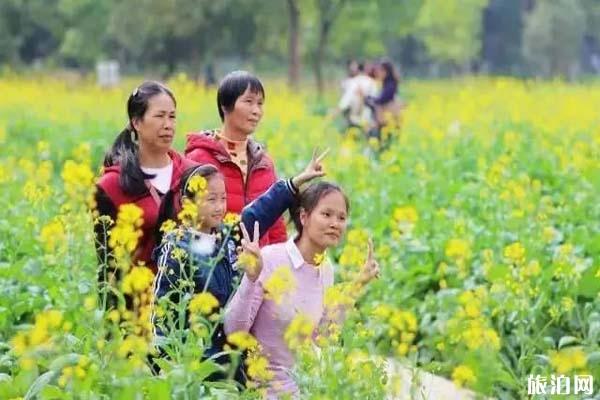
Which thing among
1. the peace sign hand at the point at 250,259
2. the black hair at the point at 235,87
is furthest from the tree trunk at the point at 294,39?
the peace sign hand at the point at 250,259

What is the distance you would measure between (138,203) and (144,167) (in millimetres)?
157

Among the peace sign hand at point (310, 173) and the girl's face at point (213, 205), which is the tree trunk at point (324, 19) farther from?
the girl's face at point (213, 205)

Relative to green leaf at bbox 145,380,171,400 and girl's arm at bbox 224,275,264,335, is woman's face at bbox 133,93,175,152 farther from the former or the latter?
green leaf at bbox 145,380,171,400

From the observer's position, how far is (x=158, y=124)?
4992 mm

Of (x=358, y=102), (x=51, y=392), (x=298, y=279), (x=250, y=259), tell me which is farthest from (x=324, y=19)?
(x=51, y=392)

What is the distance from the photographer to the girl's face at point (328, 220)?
15.3 feet

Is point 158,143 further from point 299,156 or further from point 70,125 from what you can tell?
point 70,125

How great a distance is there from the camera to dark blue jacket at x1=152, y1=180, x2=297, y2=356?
4434mm

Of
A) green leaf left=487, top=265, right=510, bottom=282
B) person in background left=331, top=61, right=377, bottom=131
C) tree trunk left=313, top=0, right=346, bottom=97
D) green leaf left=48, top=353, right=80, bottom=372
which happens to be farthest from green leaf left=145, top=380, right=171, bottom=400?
tree trunk left=313, top=0, right=346, bottom=97

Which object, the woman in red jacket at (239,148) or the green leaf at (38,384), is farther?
the woman in red jacket at (239,148)

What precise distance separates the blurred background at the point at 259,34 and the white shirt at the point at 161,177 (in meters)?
21.1

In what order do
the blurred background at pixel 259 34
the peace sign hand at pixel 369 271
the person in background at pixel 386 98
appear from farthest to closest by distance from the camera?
the blurred background at pixel 259 34
the person in background at pixel 386 98
the peace sign hand at pixel 369 271

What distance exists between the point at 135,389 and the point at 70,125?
1285 cm

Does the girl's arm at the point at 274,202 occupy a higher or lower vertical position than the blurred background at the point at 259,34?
lower
